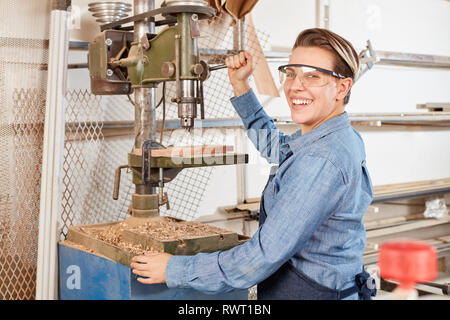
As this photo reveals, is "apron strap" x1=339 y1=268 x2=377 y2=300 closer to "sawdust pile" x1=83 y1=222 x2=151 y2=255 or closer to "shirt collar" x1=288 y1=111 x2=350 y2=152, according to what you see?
"shirt collar" x1=288 y1=111 x2=350 y2=152

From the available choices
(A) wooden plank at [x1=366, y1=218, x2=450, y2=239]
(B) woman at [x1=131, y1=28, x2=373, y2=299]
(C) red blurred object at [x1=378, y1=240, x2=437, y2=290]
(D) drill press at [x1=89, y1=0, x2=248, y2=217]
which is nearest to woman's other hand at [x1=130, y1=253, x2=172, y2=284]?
(B) woman at [x1=131, y1=28, x2=373, y2=299]

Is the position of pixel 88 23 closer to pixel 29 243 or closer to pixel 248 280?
pixel 29 243

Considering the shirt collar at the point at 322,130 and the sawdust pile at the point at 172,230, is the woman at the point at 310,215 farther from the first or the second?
the sawdust pile at the point at 172,230

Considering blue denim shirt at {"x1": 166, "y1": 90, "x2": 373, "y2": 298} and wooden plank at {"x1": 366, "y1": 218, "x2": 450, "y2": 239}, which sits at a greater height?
blue denim shirt at {"x1": 166, "y1": 90, "x2": 373, "y2": 298}

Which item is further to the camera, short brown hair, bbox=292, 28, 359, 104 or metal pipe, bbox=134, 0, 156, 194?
metal pipe, bbox=134, 0, 156, 194

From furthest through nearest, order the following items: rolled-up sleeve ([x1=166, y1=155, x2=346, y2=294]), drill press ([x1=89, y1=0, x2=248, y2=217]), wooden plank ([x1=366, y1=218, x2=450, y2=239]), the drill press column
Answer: wooden plank ([x1=366, y1=218, x2=450, y2=239]) < the drill press column < drill press ([x1=89, y1=0, x2=248, y2=217]) < rolled-up sleeve ([x1=166, y1=155, x2=346, y2=294])

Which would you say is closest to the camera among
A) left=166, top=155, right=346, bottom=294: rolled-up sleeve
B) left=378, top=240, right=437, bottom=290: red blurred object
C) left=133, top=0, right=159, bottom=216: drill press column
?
left=378, top=240, right=437, bottom=290: red blurred object

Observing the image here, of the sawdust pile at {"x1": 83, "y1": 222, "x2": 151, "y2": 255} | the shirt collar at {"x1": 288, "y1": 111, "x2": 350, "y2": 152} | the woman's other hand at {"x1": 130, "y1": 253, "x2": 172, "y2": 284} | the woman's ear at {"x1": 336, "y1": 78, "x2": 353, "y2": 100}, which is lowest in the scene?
the woman's other hand at {"x1": 130, "y1": 253, "x2": 172, "y2": 284}

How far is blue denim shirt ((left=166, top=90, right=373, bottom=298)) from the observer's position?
1432mm

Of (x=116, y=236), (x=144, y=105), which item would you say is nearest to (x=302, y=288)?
(x=116, y=236)

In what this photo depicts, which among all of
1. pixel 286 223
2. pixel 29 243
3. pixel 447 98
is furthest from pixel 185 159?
pixel 447 98

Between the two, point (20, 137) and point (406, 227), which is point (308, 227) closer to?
point (20, 137)

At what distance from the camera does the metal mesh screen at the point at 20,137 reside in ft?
6.77
